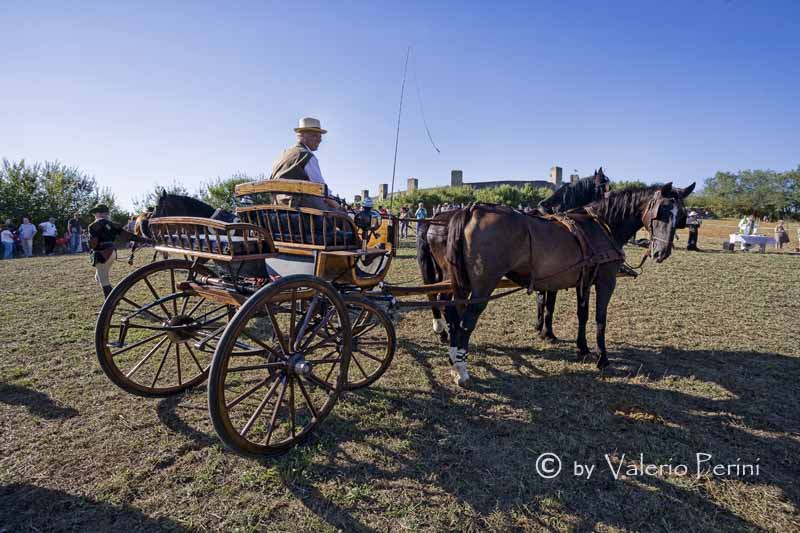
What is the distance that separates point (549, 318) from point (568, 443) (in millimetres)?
2349

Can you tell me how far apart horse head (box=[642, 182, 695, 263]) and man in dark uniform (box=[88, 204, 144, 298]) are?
23.0 feet

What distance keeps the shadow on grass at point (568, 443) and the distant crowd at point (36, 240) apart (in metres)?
17.8

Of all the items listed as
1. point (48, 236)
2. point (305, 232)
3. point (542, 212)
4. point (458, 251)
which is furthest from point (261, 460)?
point (48, 236)

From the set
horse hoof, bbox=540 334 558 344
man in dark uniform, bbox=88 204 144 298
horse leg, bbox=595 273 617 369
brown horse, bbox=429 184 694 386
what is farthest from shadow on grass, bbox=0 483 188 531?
man in dark uniform, bbox=88 204 144 298

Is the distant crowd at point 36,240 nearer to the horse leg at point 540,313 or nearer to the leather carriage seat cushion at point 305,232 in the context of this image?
the leather carriage seat cushion at point 305,232

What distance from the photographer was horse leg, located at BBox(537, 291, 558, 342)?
193 inches

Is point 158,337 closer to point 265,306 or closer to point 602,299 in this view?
point 265,306

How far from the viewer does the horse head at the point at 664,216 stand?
402 cm

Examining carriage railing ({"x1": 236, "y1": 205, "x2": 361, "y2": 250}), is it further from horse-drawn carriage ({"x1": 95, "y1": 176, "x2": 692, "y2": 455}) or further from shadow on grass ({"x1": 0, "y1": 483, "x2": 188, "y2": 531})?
shadow on grass ({"x1": 0, "y1": 483, "x2": 188, "y2": 531})

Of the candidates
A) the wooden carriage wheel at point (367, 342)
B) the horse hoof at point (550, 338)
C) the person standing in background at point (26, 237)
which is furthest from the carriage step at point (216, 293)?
the person standing in background at point (26, 237)

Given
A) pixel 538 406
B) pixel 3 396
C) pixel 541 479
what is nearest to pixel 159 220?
pixel 3 396

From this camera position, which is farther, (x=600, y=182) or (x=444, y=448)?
(x=600, y=182)

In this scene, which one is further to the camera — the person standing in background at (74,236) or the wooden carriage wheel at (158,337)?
the person standing in background at (74,236)

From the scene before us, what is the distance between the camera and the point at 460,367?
Result: 3713 millimetres
